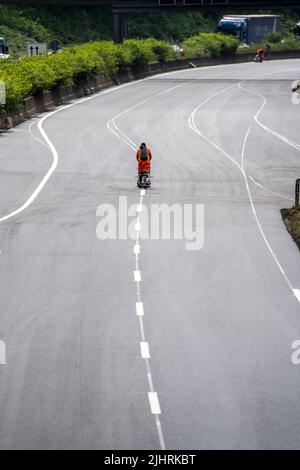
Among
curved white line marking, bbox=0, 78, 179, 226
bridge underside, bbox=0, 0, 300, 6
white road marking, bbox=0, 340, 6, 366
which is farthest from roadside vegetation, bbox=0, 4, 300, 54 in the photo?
white road marking, bbox=0, 340, 6, 366

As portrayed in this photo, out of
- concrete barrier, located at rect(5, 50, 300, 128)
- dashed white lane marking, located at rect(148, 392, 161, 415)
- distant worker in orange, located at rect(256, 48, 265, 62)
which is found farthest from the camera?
distant worker in orange, located at rect(256, 48, 265, 62)

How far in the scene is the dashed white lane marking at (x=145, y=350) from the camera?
22172 millimetres

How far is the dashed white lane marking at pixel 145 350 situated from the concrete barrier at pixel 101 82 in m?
40.9

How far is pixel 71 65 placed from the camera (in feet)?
253

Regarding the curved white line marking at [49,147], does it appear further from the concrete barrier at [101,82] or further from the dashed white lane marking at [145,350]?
the dashed white lane marking at [145,350]

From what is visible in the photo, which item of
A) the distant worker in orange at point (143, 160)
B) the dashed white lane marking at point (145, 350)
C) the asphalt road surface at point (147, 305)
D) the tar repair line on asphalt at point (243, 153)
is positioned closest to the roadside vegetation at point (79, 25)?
the tar repair line on asphalt at point (243, 153)

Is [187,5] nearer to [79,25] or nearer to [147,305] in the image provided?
[79,25]

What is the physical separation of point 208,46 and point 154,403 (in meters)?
102

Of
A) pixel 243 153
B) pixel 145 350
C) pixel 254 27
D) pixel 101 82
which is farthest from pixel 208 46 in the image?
pixel 145 350

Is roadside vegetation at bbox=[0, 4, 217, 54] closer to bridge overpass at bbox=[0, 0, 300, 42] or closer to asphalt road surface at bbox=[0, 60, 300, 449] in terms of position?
bridge overpass at bbox=[0, 0, 300, 42]

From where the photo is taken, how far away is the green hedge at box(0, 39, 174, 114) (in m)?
64.0

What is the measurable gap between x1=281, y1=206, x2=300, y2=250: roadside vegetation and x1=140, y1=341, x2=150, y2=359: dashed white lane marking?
1179cm
